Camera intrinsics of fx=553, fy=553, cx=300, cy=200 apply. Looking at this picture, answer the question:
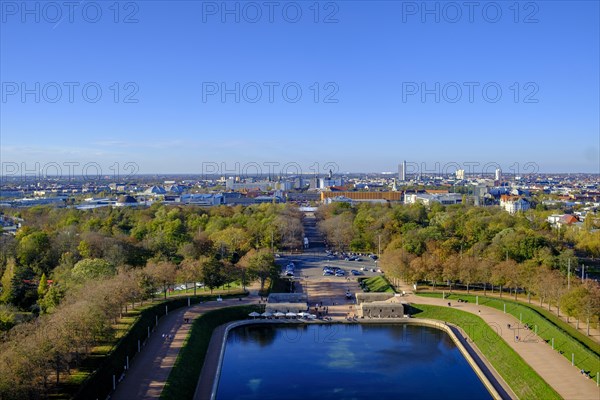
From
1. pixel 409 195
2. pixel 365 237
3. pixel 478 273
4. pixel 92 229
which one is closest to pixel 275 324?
pixel 478 273

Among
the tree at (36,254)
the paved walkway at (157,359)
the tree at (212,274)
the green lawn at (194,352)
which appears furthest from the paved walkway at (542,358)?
the tree at (36,254)

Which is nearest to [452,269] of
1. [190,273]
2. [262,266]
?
[262,266]

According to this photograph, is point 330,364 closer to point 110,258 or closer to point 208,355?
point 208,355

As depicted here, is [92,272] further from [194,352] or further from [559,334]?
[559,334]

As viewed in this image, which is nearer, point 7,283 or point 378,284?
point 7,283

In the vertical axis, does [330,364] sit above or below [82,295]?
below

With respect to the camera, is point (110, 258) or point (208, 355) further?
point (110, 258)

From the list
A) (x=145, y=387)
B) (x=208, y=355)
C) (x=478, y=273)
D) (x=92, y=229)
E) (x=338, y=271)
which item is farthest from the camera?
(x=92, y=229)

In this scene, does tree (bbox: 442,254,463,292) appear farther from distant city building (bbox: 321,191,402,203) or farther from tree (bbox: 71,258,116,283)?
distant city building (bbox: 321,191,402,203)
